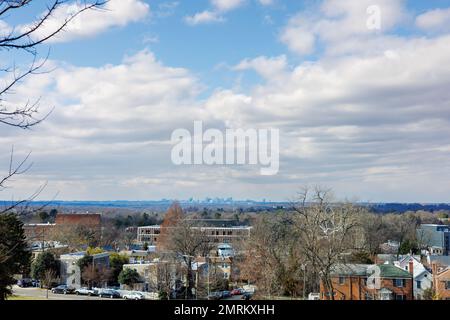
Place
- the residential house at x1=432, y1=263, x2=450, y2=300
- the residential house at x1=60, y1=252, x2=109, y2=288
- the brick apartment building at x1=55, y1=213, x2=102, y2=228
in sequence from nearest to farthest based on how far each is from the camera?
the residential house at x1=60, y1=252, x2=109, y2=288 → the residential house at x1=432, y1=263, x2=450, y2=300 → the brick apartment building at x1=55, y1=213, x2=102, y2=228

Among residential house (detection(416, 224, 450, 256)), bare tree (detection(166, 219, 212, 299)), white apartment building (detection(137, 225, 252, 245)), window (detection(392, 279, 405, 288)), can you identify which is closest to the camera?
window (detection(392, 279, 405, 288))

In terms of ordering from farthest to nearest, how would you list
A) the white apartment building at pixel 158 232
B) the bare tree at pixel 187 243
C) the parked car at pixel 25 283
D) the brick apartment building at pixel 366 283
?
the white apartment building at pixel 158 232 < the bare tree at pixel 187 243 < the brick apartment building at pixel 366 283 < the parked car at pixel 25 283

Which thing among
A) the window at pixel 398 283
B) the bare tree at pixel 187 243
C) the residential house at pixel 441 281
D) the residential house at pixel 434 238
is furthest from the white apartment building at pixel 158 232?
the residential house at pixel 434 238

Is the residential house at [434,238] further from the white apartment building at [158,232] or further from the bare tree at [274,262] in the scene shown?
the bare tree at [274,262]

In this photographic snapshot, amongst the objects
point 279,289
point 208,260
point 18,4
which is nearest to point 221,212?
point 208,260

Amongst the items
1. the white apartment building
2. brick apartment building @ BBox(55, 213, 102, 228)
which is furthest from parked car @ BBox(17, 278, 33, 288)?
the white apartment building

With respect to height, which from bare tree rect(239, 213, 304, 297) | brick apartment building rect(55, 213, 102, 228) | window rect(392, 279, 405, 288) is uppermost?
brick apartment building rect(55, 213, 102, 228)

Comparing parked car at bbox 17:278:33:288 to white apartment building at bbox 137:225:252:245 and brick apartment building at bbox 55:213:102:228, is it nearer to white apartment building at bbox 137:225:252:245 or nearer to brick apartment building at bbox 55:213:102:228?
brick apartment building at bbox 55:213:102:228

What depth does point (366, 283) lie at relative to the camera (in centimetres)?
1003

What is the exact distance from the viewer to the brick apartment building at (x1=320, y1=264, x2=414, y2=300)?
29.9ft

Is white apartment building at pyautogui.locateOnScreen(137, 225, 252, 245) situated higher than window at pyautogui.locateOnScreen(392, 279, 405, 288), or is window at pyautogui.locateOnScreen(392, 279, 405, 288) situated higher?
white apartment building at pyautogui.locateOnScreen(137, 225, 252, 245)

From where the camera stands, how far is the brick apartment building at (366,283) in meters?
9.12
